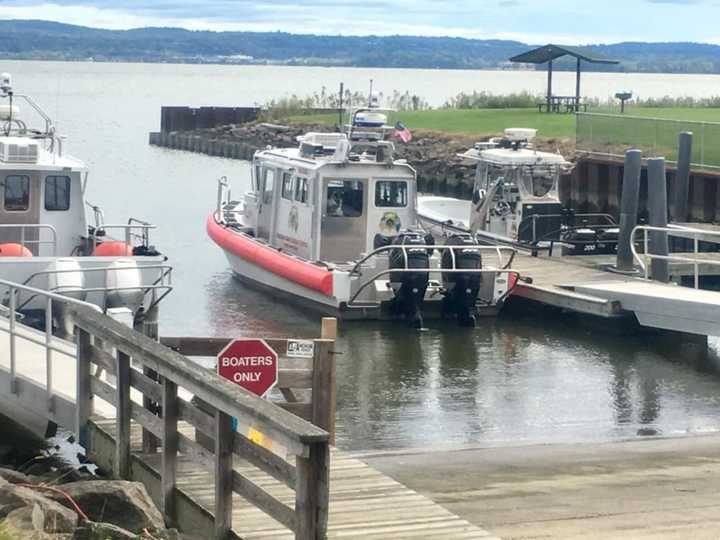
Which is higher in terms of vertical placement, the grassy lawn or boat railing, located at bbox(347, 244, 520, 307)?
the grassy lawn

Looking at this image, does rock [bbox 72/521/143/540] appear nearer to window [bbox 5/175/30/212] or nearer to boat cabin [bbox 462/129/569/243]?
window [bbox 5/175/30/212]

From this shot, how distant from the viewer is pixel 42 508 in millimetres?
7988

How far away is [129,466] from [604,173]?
958 inches

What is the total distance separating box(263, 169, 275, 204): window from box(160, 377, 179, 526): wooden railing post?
50.1ft

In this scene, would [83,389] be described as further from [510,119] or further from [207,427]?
[510,119]

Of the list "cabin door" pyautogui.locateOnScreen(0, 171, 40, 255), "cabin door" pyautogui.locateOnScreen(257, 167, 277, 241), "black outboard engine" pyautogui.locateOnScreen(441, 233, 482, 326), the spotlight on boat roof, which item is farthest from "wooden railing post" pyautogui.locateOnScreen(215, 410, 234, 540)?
"cabin door" pyautogui.locateOnScreen(257, 167, 277, 241)

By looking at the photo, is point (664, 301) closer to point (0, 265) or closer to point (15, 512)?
point (0, 265)

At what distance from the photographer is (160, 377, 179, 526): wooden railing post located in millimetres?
8430

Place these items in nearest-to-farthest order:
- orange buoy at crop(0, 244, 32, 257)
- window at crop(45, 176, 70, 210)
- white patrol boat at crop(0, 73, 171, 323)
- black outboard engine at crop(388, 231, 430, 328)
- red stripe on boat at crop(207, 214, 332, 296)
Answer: white patrol boat at crop(0, 73, 171, 323) → orange buoy at crop(0, 244, 32, 257) → window at crop(45, 176, 70, 210) → black outboard engine at crop(388, 231, 430, 328) → red stripe on boat at crop(207, 214, 332, 296)

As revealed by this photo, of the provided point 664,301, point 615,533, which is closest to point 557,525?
point 615,533

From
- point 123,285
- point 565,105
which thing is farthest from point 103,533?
point 565,105

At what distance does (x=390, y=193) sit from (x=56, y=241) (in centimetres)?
603

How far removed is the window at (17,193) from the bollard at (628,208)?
9.50 meters

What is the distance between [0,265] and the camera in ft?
52.7
